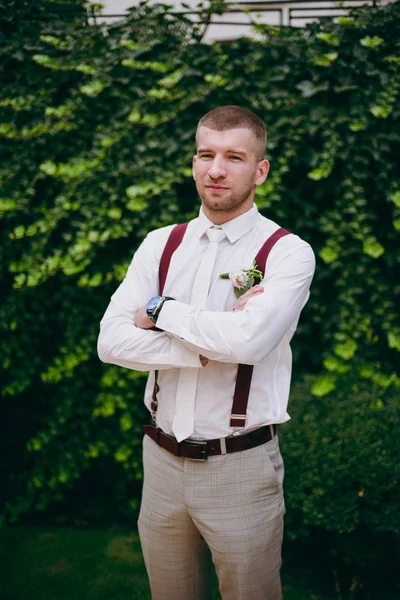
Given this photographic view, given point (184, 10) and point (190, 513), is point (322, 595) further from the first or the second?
point (184, 10)

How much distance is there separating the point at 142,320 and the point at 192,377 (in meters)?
0.30

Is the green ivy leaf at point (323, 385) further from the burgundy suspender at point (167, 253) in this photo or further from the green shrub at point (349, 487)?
the burgundy suspender at point (167, 253)

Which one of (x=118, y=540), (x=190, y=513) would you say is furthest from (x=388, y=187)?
(x=118, y=540)

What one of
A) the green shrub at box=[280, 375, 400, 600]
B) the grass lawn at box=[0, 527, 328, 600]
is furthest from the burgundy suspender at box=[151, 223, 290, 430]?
the grass lawn at box=[0, 527, 328, 600]

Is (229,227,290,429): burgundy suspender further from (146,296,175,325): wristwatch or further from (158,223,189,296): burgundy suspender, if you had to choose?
(158,223,189,296): burgundy suspender

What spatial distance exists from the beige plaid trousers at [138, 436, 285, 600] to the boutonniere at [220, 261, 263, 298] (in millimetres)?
620

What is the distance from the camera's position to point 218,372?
82.4 inches


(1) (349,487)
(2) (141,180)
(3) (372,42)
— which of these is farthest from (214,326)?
(3) (372,42)

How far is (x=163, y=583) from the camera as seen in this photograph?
222 centimetres

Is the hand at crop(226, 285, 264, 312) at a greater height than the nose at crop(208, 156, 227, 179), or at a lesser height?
lesser

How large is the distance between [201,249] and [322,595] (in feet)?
7.18

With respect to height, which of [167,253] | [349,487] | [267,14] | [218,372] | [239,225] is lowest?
[349,487]

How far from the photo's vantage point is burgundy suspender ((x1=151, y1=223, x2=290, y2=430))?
6.70ft

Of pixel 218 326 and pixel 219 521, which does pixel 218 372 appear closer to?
pixel 218 326
